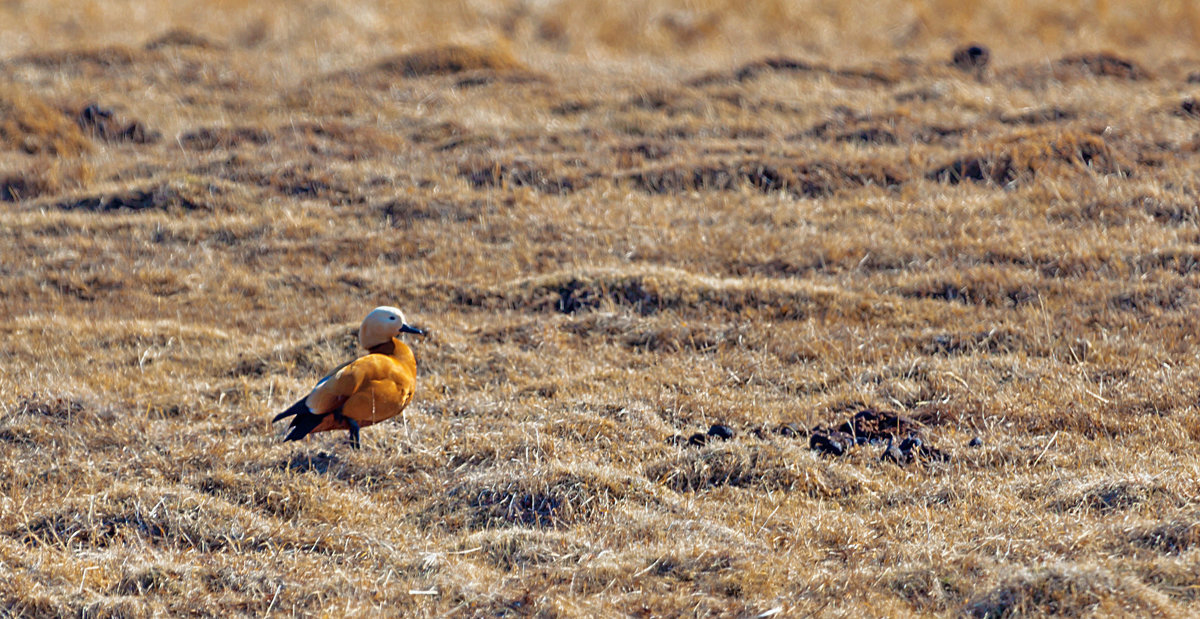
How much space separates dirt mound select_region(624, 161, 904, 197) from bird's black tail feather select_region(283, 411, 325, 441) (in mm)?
6735

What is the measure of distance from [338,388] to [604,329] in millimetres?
3022

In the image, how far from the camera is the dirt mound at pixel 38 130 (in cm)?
1500

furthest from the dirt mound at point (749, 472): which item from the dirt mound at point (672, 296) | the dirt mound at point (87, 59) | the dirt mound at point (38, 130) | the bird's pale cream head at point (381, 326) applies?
the dirt mound at point (87, 59)

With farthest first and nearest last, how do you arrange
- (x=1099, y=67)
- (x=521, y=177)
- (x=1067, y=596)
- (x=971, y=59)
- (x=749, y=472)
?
1. (x=971, y=59)
2. (x=1099, y=67)
3. (x=521, y=177)
4. (x=749, y=472)
5. (x=1067, y=596)

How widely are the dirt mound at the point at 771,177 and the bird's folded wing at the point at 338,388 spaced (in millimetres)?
6563

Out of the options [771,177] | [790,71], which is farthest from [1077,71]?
[771,177]

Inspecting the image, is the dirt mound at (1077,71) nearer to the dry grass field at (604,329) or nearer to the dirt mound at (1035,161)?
the dry grass field at (604,329)

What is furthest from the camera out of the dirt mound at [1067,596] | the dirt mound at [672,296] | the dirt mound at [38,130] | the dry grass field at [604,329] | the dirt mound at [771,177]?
the dirt mound at [38,130]

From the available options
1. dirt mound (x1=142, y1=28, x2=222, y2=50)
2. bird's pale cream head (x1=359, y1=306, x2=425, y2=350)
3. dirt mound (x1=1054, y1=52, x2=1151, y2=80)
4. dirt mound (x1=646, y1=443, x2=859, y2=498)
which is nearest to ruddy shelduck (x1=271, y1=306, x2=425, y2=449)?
bird's pale cream head (x1=359, y1=306, x2=425, y2=350)

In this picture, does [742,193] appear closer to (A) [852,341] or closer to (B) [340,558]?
(A) [852,341]

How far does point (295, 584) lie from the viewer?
5684 millimetres

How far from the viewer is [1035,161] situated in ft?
43.3

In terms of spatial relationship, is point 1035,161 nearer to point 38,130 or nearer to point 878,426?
point 878,426

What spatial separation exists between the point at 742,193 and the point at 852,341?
3945 mm
